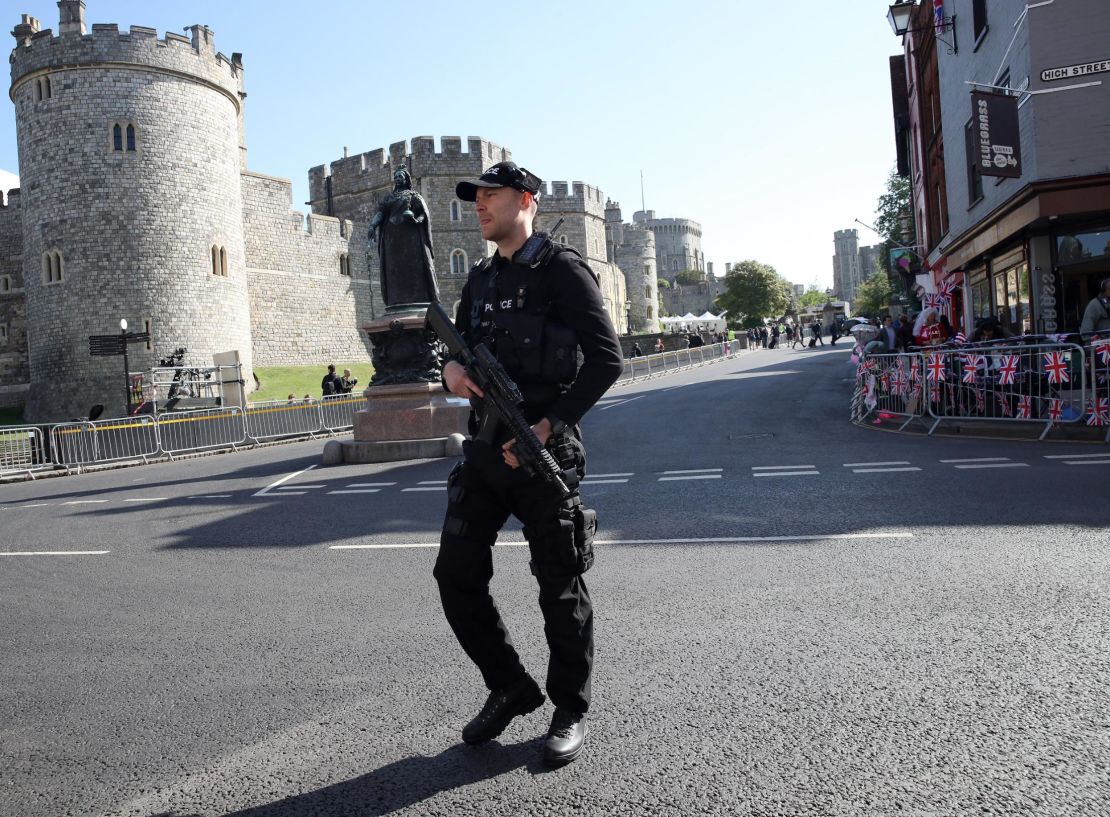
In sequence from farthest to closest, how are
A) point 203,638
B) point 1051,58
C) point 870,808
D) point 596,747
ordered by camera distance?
point 1051,58, point 203,638, point 596,747, point 870,808

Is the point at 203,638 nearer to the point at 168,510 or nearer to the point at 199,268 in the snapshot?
the point at 168,510

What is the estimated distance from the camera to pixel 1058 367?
1077 cm

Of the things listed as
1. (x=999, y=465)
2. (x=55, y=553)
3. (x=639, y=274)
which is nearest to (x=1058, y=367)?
(x=999, y=465)

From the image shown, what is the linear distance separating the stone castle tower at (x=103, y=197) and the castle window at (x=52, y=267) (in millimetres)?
58

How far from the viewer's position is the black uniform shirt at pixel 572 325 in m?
3.12

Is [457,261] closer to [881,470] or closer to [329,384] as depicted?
[329,384]

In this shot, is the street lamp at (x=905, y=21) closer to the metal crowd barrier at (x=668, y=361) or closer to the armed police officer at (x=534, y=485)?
the metal crowd barrier at (x=668, y=361)

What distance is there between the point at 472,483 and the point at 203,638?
2.29 meters

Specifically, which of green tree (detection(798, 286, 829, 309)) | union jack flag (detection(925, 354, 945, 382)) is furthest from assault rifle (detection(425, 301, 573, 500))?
green tree (detection(798, 286, 829, 309))

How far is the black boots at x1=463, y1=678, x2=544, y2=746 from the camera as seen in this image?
308 cm

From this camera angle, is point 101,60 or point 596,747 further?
point 101,60

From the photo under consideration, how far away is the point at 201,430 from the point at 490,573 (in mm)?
18139

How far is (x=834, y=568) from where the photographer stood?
5207 mm

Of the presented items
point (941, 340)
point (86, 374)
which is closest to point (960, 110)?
point (941, 340)
